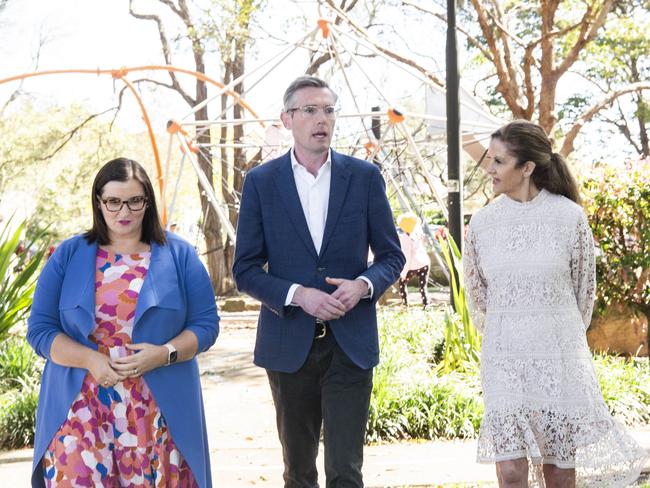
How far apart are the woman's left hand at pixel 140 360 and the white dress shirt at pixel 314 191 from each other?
0.93 metres

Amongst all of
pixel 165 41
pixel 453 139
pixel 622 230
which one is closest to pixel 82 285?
pixel 453 139

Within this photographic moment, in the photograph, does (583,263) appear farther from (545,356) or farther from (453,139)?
(453,139)

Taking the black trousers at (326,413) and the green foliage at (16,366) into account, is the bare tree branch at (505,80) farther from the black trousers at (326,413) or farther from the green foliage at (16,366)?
the black trousers at (326,413)

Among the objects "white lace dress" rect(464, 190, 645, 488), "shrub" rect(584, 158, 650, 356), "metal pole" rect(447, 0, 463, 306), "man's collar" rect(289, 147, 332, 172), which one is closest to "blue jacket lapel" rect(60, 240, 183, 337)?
"man's collar" rect(289, 147, 332, 172)

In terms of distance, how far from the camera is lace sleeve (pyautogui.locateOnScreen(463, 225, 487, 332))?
14.1ft

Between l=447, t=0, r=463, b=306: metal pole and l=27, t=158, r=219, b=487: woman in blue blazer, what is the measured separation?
653 centimetres

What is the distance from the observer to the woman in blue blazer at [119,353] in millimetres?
3436

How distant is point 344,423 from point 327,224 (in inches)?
32.7

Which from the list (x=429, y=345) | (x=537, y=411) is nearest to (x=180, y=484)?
(x=537, y=411)

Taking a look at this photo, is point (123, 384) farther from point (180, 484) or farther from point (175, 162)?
point (175, 162)

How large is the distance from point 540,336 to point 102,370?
180 centimetres

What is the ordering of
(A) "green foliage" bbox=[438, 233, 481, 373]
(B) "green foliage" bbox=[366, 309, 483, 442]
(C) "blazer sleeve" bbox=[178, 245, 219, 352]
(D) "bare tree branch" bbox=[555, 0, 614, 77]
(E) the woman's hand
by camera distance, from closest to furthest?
1. (E) the woman's hand
2. (C) "blazer sleeve" bbox=[178, 245, 219, 352]
3. (B) "green foliage" bbox=[366, 309, 483, 442]
4. (A) "green foliage" bbox=[438, 233, 481, 373]
5. (D) "bare tree branch" bbox=[555, 0, 614, 77]

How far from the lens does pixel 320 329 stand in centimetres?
397

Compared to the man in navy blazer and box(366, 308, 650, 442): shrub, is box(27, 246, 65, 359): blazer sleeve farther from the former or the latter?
box(366, 308, 650, 442): shrub
